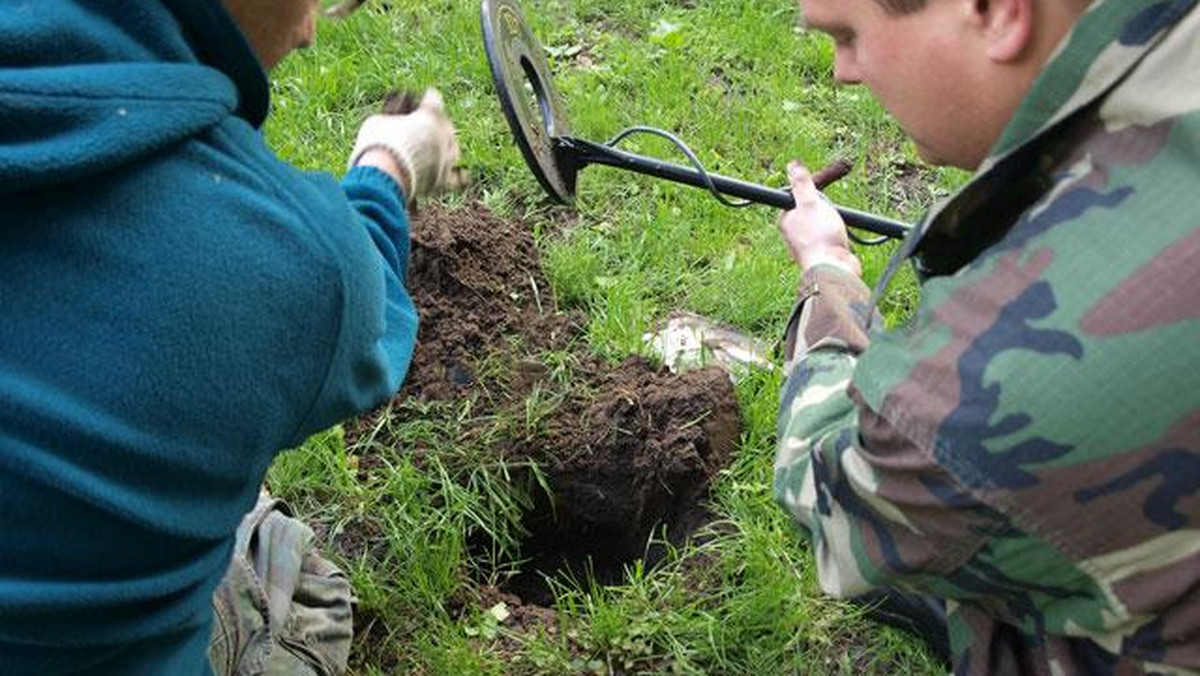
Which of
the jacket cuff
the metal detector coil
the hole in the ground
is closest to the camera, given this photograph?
the jacket cuff

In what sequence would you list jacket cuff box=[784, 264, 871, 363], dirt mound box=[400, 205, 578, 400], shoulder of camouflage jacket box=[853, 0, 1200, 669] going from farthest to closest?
dirt mound box=[400, 205, 578, 400] < jacket cuff box=[784, 264, 871, 363] < shoulder of camouflage jacket box=[853, 0, 1200, 669]

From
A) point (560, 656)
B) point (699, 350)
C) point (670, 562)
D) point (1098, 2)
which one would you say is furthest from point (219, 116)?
point (699, 350)

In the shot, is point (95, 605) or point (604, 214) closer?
point (95, 605)

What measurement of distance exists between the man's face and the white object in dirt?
4.53 ft

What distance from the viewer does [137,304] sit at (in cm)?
130

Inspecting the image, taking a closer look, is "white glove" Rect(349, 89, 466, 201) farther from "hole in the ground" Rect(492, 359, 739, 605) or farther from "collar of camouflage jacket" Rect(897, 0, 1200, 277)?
"collar of camouflage jacket" Rect(897, 0, 1200, 277)

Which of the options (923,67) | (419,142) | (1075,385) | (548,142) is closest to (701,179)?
(548,142)

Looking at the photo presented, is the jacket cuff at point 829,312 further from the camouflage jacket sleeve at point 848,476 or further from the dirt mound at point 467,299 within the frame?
the dirt mound at point 467,299

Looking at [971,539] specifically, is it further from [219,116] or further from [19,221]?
[19,221]

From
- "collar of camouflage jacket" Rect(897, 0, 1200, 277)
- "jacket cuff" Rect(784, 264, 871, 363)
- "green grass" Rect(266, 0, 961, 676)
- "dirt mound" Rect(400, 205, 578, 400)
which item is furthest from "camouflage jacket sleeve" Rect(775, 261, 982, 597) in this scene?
"dirt mound" Rect(400, 205, 578, 400)

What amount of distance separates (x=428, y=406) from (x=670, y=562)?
639 mm

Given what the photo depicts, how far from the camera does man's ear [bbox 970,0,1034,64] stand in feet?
4.33

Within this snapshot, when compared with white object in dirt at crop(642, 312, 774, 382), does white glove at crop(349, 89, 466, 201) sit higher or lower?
higher

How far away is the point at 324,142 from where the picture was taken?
144 inches
